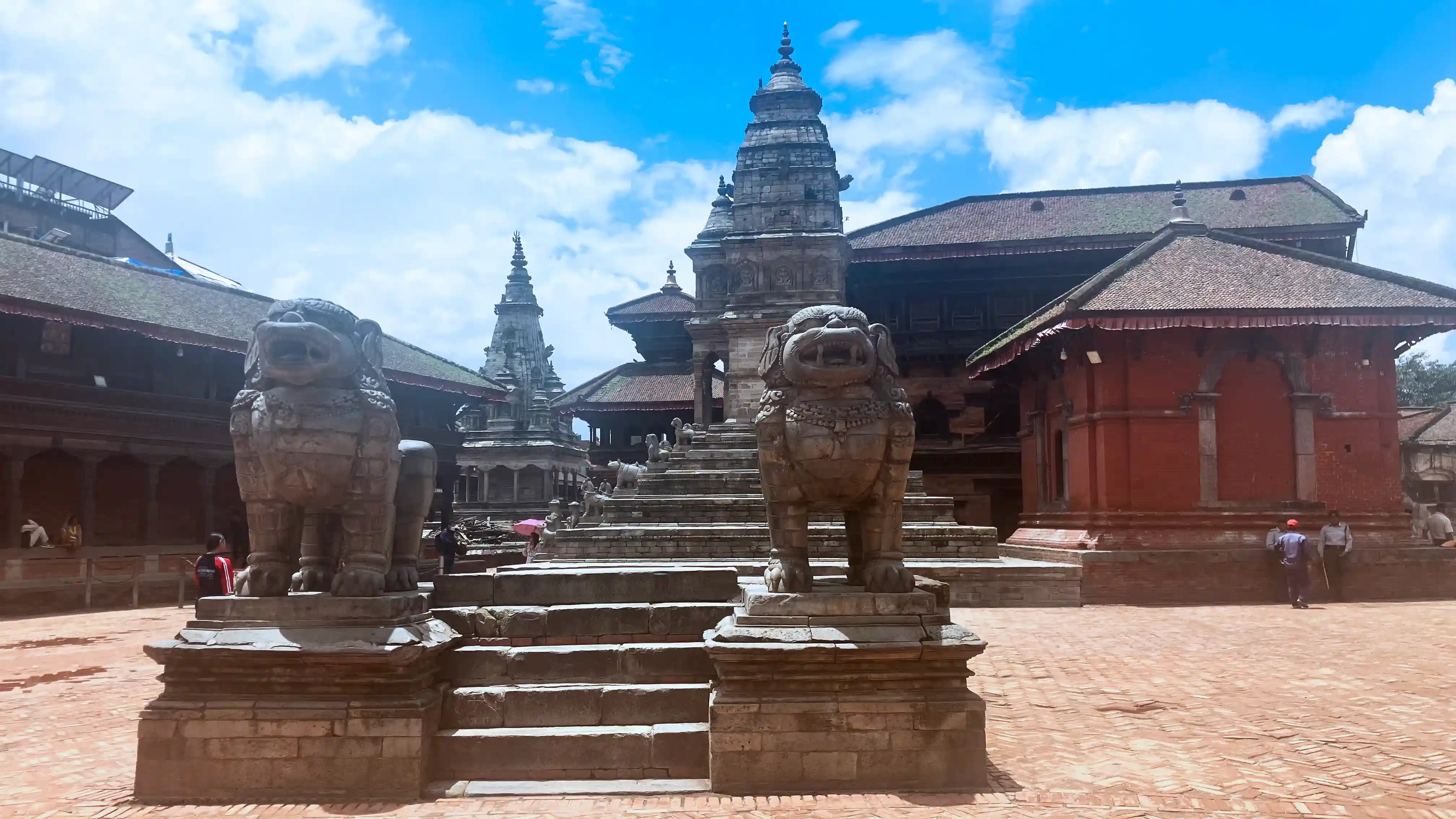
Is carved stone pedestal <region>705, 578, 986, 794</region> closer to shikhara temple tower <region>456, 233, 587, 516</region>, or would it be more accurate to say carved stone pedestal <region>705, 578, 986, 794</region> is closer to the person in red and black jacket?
the person in red and black jacket

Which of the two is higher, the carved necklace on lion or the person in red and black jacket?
the carved necklace on lion

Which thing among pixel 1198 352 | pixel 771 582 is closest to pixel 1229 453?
pixel 1198 352

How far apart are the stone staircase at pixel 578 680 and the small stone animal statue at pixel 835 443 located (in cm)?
90

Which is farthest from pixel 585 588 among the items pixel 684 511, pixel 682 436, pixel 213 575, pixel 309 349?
pixel 682 436

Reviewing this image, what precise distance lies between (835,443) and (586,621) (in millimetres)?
2032

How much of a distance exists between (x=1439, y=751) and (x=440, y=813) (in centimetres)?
612

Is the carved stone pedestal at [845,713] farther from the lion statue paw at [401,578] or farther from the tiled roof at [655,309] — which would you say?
the tiled roof at [655,309]

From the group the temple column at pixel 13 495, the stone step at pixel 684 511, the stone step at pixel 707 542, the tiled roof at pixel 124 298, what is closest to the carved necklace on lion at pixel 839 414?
the stone step at pixel 707 542

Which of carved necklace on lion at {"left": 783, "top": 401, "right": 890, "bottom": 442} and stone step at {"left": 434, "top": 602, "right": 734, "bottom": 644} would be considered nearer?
carved necklace on lion at {"left": 783, "top": 401, "right": 890, "bottom": 442}

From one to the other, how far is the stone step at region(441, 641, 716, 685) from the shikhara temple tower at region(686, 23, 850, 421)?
75.9 ft

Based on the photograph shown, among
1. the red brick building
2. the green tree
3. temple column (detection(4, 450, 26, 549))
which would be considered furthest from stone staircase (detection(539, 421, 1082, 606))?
the green tree

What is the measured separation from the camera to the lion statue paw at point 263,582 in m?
5.24

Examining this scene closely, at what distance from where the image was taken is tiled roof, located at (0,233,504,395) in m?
19.0

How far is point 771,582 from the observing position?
5.39 meters
